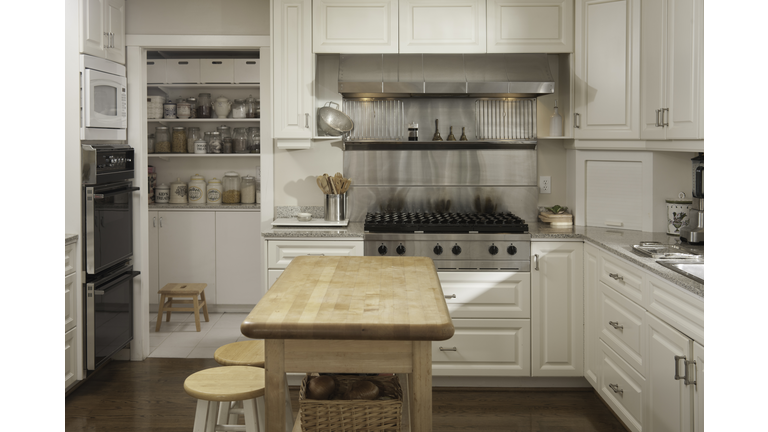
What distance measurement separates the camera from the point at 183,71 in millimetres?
5199

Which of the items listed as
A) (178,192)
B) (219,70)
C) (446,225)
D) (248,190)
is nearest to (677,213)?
(446,225)

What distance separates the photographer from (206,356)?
4.04 m

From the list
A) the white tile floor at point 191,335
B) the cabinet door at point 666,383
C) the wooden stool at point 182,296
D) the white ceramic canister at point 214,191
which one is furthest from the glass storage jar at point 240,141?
the cabinet door at point 666,383

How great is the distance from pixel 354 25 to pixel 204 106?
2.18 metres

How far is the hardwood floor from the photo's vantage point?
2994 millimetres

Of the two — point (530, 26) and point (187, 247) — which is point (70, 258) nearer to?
point (187, 247)

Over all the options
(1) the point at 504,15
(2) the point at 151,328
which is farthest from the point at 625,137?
(2) the point at 151,328

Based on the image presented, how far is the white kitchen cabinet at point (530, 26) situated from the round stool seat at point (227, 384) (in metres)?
2.58

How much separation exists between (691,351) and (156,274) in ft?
14.2

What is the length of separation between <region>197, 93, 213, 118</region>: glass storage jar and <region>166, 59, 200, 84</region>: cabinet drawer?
0.16 meters

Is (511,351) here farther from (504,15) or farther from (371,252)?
(504,15)

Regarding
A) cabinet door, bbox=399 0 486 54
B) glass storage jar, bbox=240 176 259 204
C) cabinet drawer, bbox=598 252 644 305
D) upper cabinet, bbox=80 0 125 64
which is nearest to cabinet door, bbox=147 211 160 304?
glass storage jar, bbox=240 176 259 204

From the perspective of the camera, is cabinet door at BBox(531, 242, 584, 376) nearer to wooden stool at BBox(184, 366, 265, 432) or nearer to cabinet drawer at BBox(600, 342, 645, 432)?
cabinet drawer at BBox(600, 342, 645, 432)

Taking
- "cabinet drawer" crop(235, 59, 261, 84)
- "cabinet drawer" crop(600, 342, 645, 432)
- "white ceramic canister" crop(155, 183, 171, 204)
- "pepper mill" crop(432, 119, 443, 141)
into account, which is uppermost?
"cabinet drawer" crop(235, 59, 261, 84)
